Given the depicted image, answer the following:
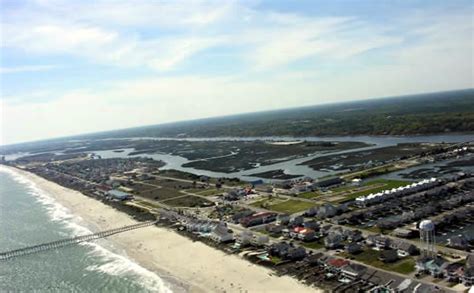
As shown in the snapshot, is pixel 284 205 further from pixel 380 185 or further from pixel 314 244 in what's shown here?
pixel 314 244

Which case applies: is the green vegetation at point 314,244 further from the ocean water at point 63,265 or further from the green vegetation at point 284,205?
the ocean water at point 63,265

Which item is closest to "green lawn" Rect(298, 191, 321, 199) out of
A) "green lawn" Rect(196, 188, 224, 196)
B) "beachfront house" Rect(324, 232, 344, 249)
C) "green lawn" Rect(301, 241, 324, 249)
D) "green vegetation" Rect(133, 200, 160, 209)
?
"green lawn" Rect(196, 188, 224, 196)

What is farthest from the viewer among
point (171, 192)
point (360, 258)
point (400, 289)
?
point (171, 192)

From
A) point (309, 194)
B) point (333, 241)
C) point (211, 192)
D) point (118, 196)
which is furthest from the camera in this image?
point (118, 196)

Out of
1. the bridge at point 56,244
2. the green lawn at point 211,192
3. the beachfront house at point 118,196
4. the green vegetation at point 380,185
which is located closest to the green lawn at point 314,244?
the green vegetation at point 380,185

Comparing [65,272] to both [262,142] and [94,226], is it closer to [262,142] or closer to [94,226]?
[94,226]

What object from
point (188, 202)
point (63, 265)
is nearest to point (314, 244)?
point (63, 265)

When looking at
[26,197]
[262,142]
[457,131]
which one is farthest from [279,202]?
[262,142]
